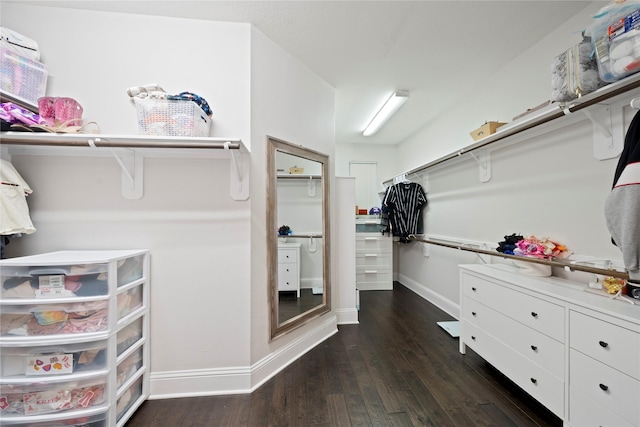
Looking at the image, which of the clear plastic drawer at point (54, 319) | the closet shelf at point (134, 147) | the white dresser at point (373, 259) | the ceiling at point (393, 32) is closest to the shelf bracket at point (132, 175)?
the closet shelf at point (134, 147)

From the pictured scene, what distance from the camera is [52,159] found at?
5.15ft

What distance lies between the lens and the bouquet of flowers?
1.59 meters

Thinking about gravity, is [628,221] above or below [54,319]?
above

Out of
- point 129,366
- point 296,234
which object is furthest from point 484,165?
point 129,366

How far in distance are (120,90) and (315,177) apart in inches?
62.2

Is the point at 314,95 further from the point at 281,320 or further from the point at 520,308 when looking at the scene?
the point at 520,308

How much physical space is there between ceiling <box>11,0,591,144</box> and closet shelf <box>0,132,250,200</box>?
3.13ft

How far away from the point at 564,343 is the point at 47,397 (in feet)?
8.93

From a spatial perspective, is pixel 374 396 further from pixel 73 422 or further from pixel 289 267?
Result: pixel 73 422

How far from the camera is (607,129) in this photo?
4.55ft

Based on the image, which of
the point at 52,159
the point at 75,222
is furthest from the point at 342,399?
the point at 52,159

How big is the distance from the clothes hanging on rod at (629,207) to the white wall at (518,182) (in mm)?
402

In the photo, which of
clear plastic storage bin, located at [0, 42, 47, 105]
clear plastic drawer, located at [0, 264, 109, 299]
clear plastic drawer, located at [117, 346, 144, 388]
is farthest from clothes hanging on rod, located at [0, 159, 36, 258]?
clear plastic drawer, located at [117, 346, 144, 388]

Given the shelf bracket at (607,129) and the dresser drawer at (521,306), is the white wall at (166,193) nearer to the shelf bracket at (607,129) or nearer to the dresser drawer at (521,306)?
the dresser drawer at (521,306)
